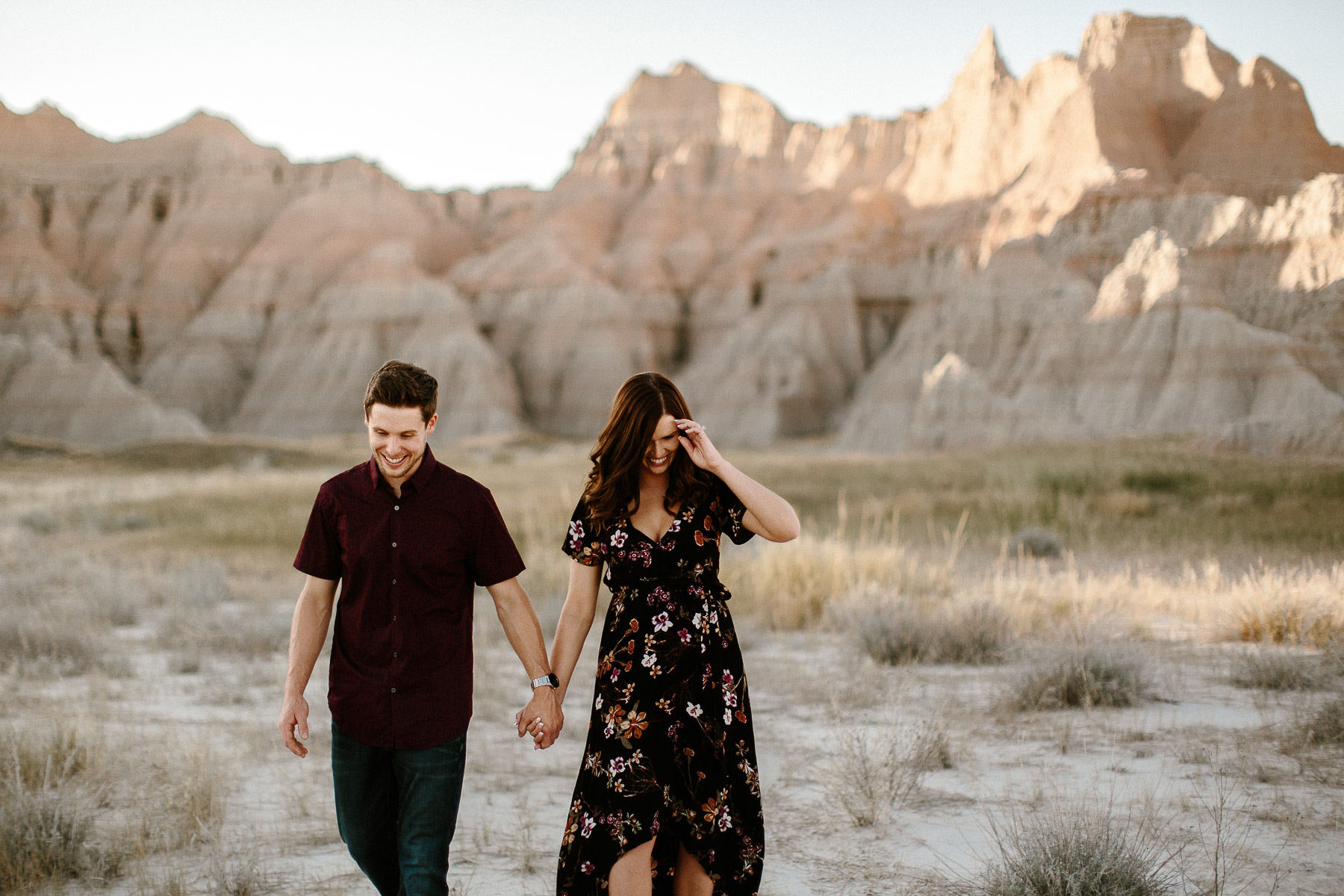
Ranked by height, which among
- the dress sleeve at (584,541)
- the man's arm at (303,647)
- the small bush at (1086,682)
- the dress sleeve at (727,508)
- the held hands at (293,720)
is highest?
the dress sleeve at (727,508)

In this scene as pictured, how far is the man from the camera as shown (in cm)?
268

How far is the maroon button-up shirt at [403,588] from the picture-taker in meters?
2.69

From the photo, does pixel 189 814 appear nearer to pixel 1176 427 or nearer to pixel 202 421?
pixel 1176 427

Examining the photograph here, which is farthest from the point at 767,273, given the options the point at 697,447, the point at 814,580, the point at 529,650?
the point at 529,650

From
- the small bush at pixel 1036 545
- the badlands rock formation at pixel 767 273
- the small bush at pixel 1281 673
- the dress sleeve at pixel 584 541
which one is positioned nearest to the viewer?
the dress sleeve at pixel 584 541

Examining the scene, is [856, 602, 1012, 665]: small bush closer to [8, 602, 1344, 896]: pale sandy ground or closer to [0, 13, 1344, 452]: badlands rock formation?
[8, 602, 1344, 896]: pale sandy ground

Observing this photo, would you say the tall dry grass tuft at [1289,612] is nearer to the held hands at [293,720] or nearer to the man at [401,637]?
the man at [401,637]

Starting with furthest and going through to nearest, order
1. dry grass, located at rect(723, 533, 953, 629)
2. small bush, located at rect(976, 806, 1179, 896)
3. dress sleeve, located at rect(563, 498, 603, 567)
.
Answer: dry grass, located at rect(723, 533, 953, 629)
small bush, located at rect(976, 806, 1179, 896)
dress sleeve, located at rect(563, 498, 603, 567)

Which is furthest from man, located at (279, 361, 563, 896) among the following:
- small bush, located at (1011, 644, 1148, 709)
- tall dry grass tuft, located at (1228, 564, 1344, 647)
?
tall dry grass tuft, located at (1228, 564, 1344, 647)

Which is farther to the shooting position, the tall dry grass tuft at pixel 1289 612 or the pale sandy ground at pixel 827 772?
the tall dry grass tuft at pixel 1289 612

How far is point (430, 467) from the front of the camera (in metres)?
2.80

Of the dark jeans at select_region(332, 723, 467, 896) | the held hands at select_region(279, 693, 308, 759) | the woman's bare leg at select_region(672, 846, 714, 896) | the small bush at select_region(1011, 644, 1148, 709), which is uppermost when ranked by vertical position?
the held hands at select_region(279, 693, 308, 759)

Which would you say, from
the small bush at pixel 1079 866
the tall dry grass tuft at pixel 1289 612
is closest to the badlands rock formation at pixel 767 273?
the tall dry grass tuft at pixel 1289 612

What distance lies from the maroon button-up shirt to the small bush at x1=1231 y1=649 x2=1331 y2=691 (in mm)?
4927
